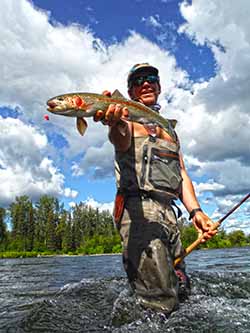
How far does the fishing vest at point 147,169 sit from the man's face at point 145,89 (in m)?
0.76

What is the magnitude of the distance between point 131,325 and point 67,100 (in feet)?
8.31

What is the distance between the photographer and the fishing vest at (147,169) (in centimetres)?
502

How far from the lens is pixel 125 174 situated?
513cm

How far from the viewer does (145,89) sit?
18.8 feet

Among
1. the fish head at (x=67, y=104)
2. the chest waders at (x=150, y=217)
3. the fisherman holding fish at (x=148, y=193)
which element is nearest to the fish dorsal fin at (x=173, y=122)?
the fisherman holding fish at (x=148, y=193)

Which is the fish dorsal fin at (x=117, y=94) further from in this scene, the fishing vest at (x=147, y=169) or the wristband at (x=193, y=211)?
the wristband at (x=193, y=211)

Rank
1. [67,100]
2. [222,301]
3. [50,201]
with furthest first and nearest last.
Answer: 1. [50,201]
2. [222,301]
3. [67,100]

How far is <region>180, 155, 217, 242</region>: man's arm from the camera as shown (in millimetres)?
5074

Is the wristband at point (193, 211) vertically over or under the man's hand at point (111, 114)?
under

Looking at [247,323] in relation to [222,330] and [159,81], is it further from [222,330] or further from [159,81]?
[159,81]

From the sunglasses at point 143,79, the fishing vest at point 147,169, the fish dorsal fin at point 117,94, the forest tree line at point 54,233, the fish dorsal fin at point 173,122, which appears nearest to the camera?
the fish dorsal fin at point 117,94

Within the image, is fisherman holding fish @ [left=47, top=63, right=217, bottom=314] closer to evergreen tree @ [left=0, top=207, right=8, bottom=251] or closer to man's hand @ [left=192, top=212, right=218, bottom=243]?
man's hand @ [left=192, top=212, right=218, bottom=243]

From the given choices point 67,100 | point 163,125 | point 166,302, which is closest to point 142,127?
point 163,125

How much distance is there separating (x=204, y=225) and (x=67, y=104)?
7.80 feet
